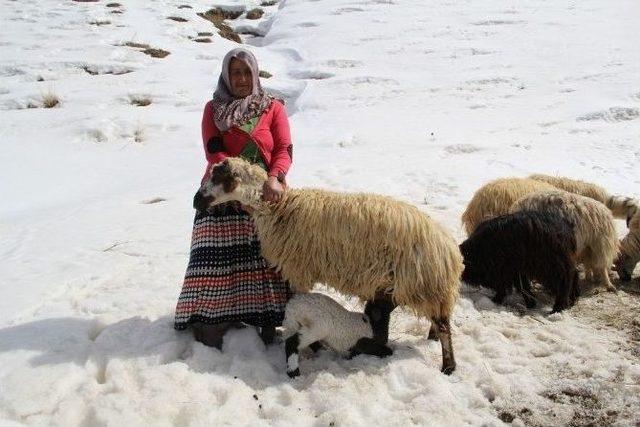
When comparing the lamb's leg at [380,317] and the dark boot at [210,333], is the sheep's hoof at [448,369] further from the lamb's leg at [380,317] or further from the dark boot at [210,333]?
the dark boot at [210,333]

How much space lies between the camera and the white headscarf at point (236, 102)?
3559 mm

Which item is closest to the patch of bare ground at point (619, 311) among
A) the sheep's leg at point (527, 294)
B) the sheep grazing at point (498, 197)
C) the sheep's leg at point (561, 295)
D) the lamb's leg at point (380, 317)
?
the sheep's leg at point (561, 295)

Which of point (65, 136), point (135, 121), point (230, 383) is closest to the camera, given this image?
point (230, 383)

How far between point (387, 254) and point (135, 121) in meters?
8.52

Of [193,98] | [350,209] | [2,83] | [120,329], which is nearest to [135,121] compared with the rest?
[193,98]

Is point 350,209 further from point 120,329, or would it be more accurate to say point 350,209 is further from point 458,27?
point 458,27

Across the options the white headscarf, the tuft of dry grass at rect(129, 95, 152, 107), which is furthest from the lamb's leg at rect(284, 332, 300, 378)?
the tuft of dry grass at rect(129, 95, 152, 107)

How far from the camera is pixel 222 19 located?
23.4 m

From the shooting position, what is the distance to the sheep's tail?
18.5 ft

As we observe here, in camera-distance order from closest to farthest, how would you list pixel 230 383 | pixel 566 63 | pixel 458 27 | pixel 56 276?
1. pixel 230 383
2. pixel 56 276
3. pixel 566 63
4. pixel 458 27

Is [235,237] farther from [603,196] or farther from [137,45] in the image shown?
[137,45]

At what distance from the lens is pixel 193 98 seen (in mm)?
12531

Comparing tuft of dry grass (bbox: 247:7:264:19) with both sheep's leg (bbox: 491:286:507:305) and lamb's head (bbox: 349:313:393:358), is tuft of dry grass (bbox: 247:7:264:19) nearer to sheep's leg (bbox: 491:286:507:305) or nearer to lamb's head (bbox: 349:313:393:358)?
sheep's leg (bbox: 491:286:507:305)

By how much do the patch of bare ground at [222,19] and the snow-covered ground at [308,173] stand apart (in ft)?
2.01
